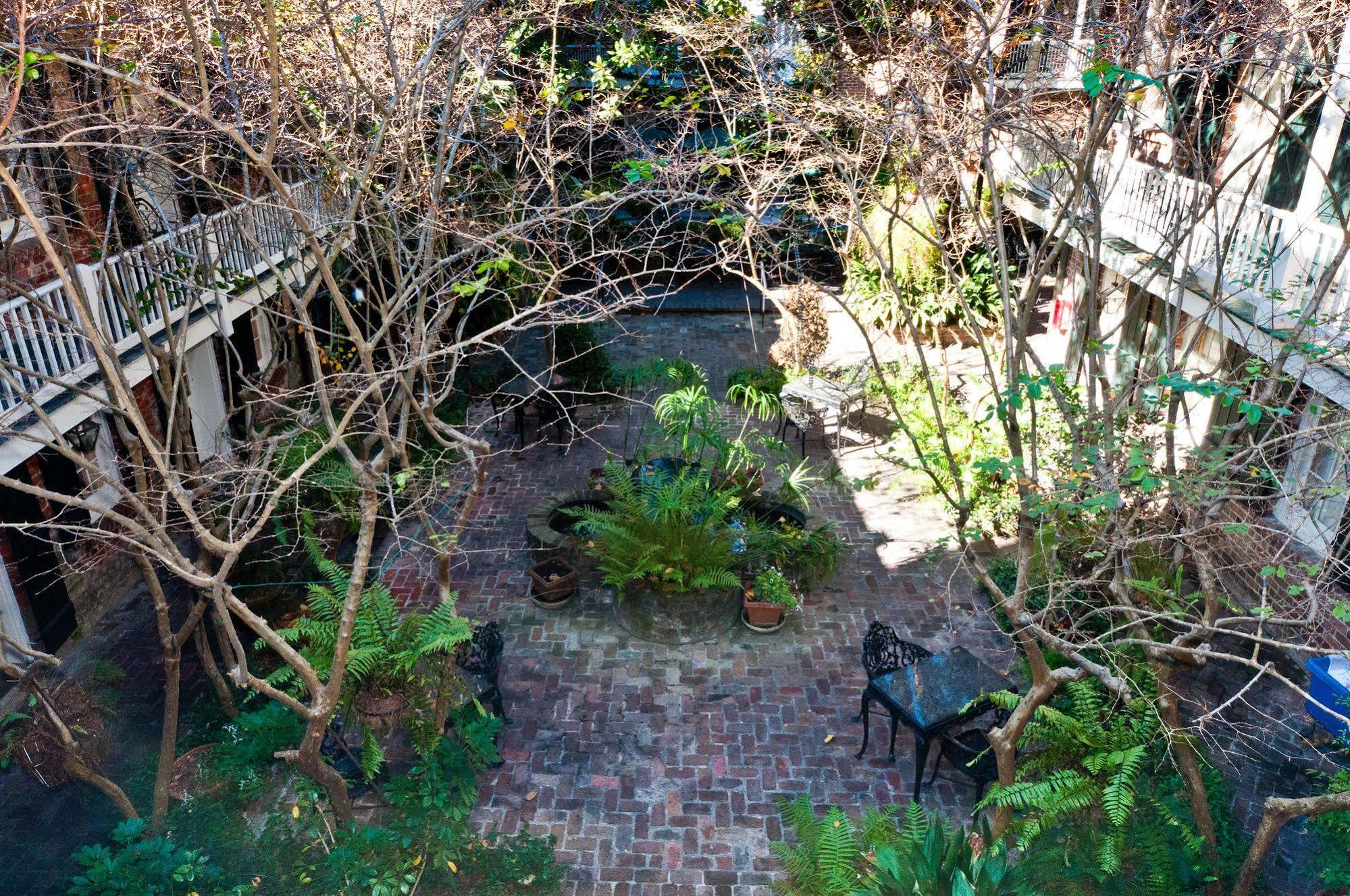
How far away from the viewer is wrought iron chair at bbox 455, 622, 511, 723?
7309mm

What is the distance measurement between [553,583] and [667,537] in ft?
4.10

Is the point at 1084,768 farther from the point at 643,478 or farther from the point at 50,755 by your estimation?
the point at 50,755

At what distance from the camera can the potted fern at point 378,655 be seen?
253 inches

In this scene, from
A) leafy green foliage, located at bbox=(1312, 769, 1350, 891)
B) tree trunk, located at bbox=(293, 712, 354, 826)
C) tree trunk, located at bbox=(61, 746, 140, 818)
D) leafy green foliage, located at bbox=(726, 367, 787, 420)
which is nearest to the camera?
leafy green foliage, located at bbox=(1312, 769, 1350, 891)

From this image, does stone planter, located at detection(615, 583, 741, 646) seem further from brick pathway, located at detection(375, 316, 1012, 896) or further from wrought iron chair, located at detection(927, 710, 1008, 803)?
wrought iron chair, located at detection(927, 710, 1008, 803)

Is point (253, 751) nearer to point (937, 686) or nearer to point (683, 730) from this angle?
point (683, 730)

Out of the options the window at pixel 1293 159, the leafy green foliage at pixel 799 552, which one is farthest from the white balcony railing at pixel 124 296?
the window at pixel 1293 159

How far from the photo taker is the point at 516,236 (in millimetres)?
6402

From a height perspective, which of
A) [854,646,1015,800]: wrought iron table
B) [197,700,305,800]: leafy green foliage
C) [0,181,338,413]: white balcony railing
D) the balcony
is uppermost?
the balcony

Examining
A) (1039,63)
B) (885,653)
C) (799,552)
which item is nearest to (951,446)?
(799,552)

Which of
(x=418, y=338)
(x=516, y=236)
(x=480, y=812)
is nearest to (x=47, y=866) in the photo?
(x=480, y=812)

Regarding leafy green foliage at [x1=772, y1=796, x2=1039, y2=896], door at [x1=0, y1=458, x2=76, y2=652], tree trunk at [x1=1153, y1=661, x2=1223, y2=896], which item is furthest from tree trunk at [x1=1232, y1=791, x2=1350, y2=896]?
door at [x1=0, y1=458, x2=76, y2=652]

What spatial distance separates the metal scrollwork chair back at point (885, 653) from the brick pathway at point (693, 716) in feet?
1.94

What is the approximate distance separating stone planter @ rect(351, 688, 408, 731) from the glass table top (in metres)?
3.33
